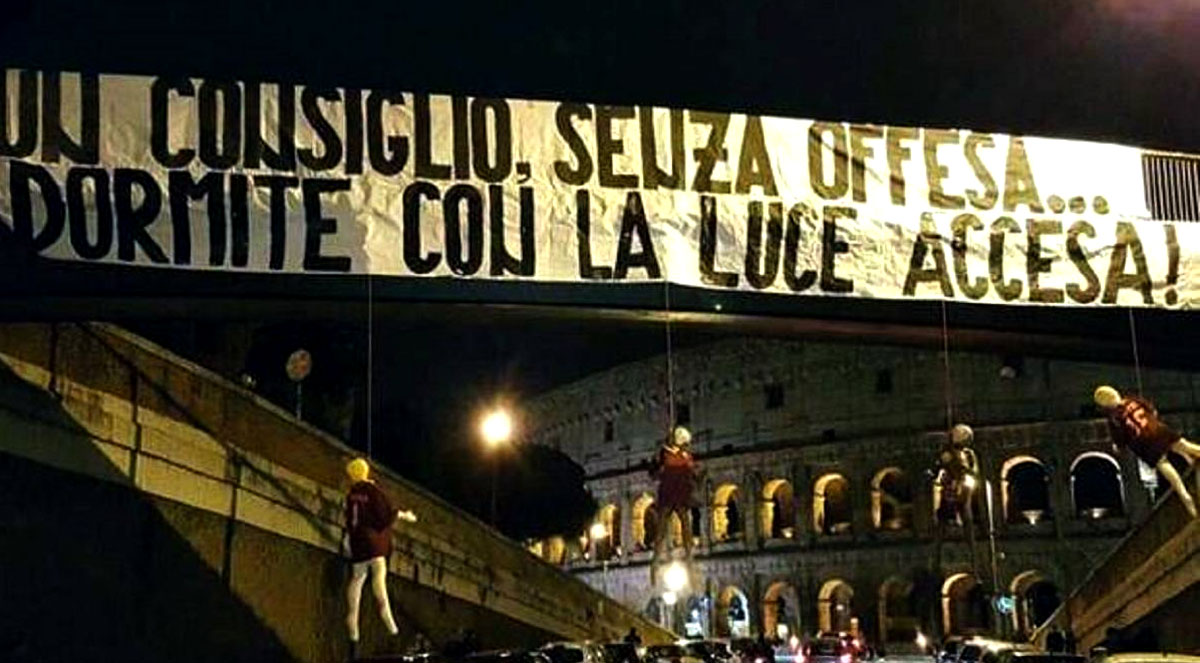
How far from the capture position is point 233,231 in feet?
36.0

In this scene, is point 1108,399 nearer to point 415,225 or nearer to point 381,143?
point 415,225

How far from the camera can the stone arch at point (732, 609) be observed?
86.9 m

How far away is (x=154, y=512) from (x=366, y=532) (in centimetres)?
708

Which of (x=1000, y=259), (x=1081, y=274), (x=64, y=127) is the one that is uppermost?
(x=64, y=127)

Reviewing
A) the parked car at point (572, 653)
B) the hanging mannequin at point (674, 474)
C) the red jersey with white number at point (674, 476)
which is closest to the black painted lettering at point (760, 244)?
the hanging mannequin at point (674, 474)

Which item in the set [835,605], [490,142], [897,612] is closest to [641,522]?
[835,605]

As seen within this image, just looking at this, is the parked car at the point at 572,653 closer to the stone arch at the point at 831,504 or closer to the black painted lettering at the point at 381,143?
the black painted lettering at the point at 381,143

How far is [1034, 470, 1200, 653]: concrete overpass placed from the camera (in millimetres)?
24672

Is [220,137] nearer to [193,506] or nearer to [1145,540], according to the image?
[193,506]

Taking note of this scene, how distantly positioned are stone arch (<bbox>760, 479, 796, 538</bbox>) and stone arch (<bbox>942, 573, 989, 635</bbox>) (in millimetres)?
11009

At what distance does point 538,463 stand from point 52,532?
55.4 m

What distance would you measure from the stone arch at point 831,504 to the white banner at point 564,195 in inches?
2862

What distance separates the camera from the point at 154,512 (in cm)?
1697

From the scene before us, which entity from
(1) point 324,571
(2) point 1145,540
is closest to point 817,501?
(2) point 1145,540
